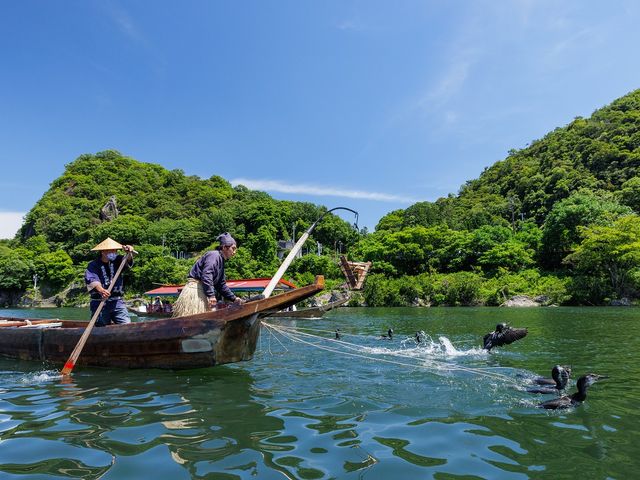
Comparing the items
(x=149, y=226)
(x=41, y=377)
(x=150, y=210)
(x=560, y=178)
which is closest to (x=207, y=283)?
(x=41, y=377)

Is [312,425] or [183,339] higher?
[183,339]

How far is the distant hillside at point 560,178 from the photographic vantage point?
212 ft

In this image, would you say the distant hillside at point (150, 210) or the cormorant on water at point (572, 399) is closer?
the cormorant on water at point (572, 399)

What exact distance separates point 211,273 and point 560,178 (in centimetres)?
7238

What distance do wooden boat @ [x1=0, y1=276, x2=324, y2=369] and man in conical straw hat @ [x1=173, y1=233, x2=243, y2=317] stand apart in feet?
1.50

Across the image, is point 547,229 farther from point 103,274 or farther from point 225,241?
point 103,274

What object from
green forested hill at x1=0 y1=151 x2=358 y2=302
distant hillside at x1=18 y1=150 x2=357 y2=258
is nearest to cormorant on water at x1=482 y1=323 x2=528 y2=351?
green forested hill at x1=0 y1=151 x2=358 y2=302

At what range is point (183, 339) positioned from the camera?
26.2 feet

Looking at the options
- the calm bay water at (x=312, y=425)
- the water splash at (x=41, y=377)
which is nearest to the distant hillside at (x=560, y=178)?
the calm bay water at (x=312, y=425)

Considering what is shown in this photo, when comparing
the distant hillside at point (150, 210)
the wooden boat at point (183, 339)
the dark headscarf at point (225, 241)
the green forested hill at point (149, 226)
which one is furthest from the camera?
the distant hillside at point (150, 210)

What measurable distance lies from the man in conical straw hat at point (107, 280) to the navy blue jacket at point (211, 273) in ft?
5.15

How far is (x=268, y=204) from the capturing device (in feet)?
245

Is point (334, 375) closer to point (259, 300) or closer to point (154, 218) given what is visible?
point (259, 300)

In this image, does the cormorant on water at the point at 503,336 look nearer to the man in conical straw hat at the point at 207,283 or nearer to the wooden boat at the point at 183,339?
the wooden boat at the point at 183,339
